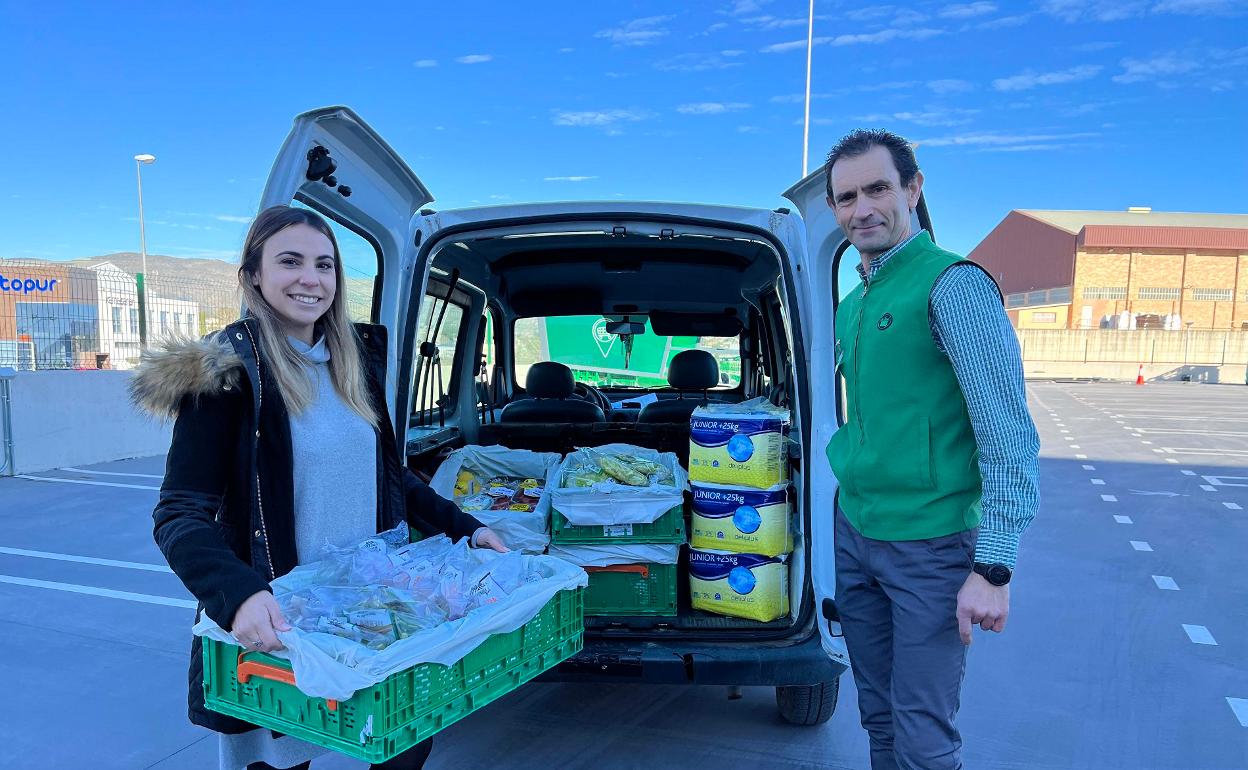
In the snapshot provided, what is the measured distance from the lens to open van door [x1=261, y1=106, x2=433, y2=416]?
2002 mm

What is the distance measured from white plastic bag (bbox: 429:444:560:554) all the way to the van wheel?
1165 mm

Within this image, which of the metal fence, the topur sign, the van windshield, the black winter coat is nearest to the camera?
the black winter coat

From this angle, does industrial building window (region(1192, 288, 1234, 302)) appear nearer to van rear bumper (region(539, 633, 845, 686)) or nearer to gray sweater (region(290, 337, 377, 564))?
van rear bumper (region(539, 633, 845, 686))

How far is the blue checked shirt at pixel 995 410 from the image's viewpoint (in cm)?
156

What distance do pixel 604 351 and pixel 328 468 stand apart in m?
4.59

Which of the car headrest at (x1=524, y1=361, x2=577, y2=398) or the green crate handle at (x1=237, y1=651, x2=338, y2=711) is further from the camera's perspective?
the car headrest at (x1=524, y1=361, x2=577, y2=398)

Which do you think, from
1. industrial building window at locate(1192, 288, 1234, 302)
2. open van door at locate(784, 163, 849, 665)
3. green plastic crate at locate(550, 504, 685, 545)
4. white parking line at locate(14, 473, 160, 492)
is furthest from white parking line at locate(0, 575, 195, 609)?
industrial building window at locate(1192, 288, 1234, 302)

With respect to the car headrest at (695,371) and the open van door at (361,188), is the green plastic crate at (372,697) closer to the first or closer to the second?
the open van door at (361,188)

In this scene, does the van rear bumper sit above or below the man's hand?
below

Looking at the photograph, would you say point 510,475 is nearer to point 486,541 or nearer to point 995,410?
point 486,541

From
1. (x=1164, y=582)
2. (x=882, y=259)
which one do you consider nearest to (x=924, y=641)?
(x=882, y=259)

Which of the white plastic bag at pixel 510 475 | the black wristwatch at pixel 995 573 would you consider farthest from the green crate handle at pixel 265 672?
the black wristwatch at pixel 995 573

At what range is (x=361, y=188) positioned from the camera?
247 centimetres

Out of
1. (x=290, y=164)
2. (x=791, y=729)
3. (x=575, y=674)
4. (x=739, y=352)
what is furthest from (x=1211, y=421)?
(x=290, y=164)
